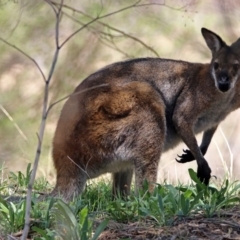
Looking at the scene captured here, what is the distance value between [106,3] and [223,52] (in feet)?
12.1

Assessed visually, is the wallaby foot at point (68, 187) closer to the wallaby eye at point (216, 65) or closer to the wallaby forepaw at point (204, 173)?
the wallaby forepaw at point (204, 173)

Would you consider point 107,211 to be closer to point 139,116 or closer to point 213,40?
point 139,116

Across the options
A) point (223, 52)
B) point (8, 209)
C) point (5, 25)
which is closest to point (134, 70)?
point (223, 52)

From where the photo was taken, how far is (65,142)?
5598mm

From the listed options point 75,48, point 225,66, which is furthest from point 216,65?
point 75,48

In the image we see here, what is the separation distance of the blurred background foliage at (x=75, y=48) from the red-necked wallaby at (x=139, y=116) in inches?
125

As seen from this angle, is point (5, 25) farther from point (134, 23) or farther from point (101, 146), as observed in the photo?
point (101, 146)

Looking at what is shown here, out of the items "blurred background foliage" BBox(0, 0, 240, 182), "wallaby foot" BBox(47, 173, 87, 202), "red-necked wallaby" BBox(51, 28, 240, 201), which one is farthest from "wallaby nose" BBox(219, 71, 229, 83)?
"blurred background foliage" BBox(0, 0, 240, 182)

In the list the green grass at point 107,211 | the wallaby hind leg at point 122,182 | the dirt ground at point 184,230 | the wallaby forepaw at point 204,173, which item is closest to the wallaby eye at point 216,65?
the wallaby forepaw at point 204,173

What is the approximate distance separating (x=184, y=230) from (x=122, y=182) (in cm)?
188

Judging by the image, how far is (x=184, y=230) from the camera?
4.18 m

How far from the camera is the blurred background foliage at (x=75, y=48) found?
9586 millimetres

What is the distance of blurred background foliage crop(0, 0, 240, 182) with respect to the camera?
31.4 feet

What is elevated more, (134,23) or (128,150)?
(134,23)
